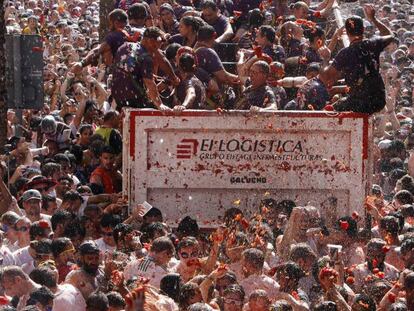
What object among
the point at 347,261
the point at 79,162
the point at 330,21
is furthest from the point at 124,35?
the point at 330,21

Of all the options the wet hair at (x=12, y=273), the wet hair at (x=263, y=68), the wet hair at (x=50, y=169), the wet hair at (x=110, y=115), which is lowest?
the wet hair at (x=12, y=273)

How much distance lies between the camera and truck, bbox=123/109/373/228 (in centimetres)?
1530

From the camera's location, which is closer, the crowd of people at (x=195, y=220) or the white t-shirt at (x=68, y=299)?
the white t-shirt at (x=68, y=299)

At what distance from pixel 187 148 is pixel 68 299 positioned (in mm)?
3688

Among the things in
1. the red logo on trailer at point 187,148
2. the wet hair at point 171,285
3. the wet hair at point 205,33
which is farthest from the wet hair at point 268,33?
the wet hair at point 171,285

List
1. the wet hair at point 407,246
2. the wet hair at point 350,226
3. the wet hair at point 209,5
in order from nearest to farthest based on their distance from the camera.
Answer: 1. the wet hair at point 407,246
2. the wet hair at point 350,226
3. the wet hair at point 209,5

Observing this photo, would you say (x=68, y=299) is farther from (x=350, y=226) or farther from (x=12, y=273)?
(x=350, y=226)

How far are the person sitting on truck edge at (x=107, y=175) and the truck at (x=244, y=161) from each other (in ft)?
2.99

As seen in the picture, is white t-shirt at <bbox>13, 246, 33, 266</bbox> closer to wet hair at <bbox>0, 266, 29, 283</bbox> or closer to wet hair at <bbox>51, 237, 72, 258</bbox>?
wet hair at <bbox>51, 237, 72, 258</bbox>

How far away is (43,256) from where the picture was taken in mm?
13430

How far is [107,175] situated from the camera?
53.7 feet

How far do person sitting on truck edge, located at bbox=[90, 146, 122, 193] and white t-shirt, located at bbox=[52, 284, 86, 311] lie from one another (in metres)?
4.09

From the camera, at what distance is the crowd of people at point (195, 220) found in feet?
40.9

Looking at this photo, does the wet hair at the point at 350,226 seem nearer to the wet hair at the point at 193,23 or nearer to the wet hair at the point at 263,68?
the wet hair at the point at 263,68
